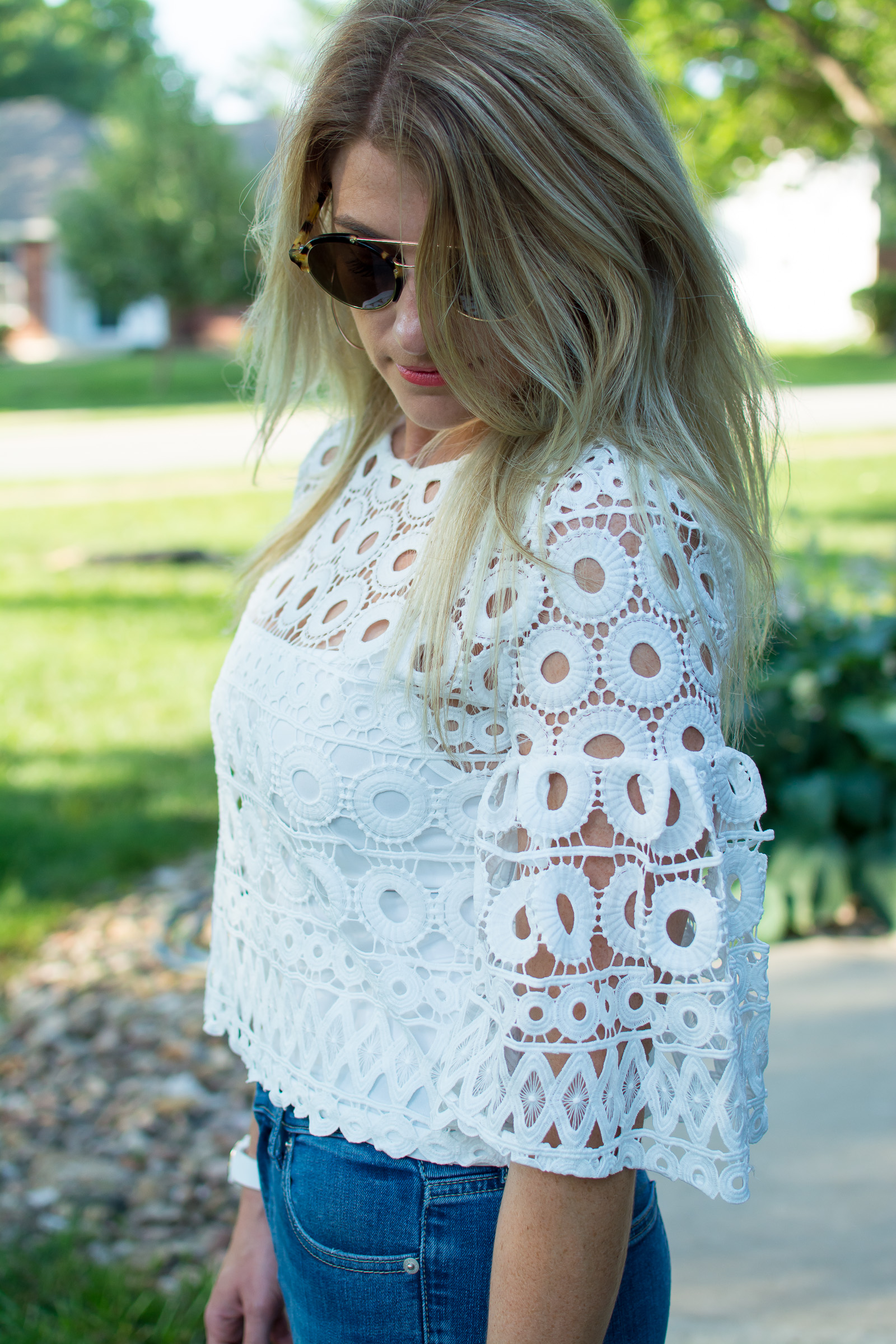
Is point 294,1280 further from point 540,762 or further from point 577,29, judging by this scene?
point 577,29

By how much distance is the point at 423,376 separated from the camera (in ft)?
4.24

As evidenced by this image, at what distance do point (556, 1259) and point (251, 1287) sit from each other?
0.68 meters

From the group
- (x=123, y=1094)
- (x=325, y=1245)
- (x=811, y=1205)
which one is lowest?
(x=123, y=1094)

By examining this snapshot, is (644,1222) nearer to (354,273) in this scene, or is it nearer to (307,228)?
(354,273)

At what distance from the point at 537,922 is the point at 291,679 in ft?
1.31

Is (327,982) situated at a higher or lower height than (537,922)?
lower

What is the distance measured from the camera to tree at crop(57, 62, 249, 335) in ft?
83.0

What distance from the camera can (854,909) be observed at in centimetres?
389

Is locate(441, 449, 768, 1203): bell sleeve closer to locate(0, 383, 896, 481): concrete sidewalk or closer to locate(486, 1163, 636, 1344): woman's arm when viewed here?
locate(486, 1163, 636, 1344): woman's arm

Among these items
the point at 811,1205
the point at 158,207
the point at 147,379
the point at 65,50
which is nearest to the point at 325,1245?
the point at 811,1205

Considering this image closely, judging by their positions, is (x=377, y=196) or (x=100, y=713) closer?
(x=377, y=196)

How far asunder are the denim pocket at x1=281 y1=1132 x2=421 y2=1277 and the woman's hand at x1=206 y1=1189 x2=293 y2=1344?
0.26m

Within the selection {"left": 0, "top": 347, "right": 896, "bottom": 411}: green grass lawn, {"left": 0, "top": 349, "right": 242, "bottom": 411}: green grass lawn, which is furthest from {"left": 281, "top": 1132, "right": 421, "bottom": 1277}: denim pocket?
{"left": 0, "top": 349, "right": 242, "bottom": 411}: green grass lawn

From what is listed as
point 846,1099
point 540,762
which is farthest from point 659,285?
point 846,1099
